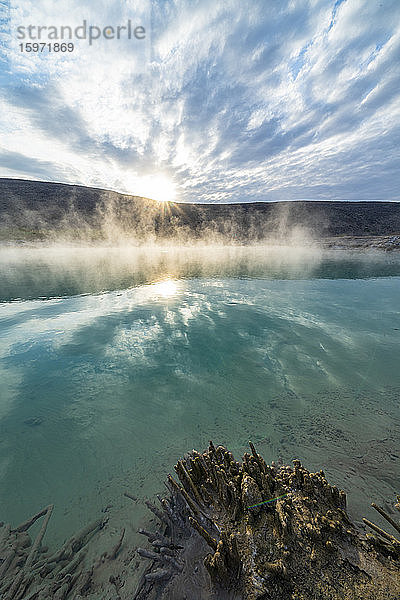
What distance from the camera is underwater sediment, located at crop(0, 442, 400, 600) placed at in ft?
7.77

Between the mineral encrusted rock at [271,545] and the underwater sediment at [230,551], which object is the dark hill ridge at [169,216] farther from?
the mineral encrusted rock at [271,545]

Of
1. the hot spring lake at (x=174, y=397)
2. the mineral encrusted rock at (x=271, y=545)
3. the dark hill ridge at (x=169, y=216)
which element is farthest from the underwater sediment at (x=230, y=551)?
the dark hill ridge at (x=169, y=216)

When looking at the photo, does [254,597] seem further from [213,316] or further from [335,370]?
[213,316]

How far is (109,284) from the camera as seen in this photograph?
22250 mm

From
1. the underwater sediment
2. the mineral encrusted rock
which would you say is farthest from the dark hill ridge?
the mineral encrusted rock

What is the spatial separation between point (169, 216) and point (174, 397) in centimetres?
11560

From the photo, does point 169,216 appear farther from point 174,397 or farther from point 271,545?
point 271,545

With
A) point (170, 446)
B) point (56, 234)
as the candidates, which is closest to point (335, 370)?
point (170, 446)

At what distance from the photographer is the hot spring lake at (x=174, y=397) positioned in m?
4.80

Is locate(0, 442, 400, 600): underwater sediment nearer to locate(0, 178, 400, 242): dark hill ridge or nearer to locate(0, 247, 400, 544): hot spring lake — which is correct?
locate(0, 247, 400, 544): hot spring lake

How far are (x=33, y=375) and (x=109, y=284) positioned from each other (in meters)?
14.7

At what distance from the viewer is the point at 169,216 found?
113875mm

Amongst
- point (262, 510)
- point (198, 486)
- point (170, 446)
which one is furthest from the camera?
point (170, 446)

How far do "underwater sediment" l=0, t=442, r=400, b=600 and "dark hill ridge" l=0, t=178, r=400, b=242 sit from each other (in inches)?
3227
